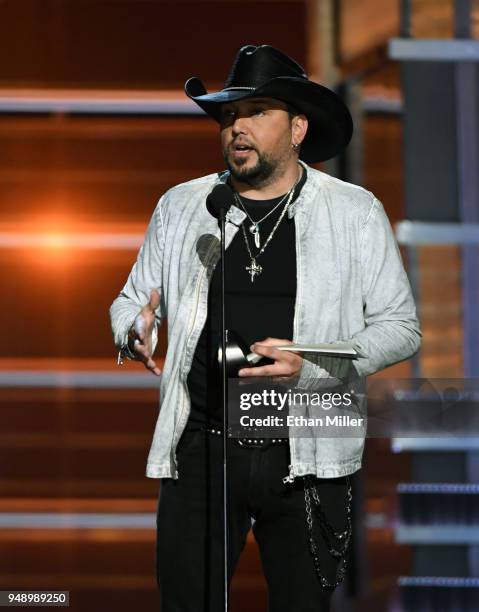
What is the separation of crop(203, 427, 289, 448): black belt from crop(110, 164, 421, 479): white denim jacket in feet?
0.13

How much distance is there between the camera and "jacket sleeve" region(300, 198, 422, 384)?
8.22ft

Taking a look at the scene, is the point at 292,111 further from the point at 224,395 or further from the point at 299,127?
the point at 224,395

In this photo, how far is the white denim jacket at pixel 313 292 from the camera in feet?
8.23

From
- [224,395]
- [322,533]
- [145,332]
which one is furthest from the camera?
[322,533]

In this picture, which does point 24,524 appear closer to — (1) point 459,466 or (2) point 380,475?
(2) point 380,475

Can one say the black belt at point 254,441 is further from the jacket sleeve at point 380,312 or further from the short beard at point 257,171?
the short beard at point 257,171

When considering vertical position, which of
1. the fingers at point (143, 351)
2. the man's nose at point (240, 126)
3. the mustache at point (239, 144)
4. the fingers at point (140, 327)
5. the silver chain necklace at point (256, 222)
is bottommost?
the fingers at point (143, 351)

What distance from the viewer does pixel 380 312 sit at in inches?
102

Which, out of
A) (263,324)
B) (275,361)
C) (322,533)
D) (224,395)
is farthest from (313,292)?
(322,533)

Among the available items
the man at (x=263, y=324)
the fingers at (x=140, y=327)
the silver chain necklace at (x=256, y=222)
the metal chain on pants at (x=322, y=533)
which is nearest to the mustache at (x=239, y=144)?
the man at (x=263, y=324)

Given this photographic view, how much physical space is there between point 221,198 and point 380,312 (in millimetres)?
421

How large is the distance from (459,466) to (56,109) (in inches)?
72.5

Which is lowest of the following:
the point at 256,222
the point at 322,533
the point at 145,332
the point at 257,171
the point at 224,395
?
the point at 322,533

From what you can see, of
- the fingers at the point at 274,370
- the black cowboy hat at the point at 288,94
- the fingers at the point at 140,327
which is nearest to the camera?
the fingers at the point at 274,370
